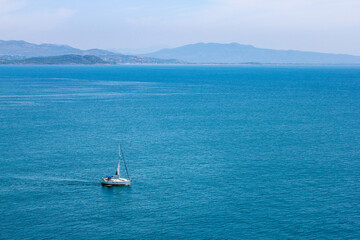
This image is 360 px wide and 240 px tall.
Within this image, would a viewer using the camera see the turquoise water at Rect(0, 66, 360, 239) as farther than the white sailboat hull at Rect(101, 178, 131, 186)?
No

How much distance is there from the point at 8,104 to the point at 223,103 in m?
83.7

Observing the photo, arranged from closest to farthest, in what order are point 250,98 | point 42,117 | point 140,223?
point 140,223 → point 42,117 → point 250,98

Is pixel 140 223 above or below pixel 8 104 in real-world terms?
below

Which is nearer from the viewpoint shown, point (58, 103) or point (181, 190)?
point (181, 190)

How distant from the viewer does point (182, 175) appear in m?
74.9

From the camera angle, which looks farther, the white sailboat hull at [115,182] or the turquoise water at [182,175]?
the white sailboat hull at [115,182]

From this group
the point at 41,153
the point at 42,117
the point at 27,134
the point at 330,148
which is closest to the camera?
the point at 41,153

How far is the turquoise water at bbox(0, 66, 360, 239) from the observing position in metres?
56.4

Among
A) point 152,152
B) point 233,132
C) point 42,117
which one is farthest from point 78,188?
point 42,117

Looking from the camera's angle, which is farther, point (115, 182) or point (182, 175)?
point (182, 175)

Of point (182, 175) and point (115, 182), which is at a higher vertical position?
point (182, 175)

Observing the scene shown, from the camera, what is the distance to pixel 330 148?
91.6 m

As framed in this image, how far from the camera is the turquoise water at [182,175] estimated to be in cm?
5644

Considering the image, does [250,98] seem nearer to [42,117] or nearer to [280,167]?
[42,117]
